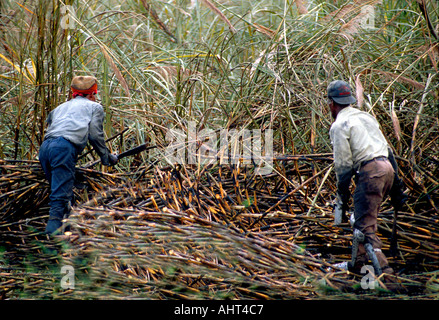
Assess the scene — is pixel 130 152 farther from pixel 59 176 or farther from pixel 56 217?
pixel 56 217

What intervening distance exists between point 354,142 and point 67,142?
2317 millimetres

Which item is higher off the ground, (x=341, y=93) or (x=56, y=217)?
(x=341, y=93)

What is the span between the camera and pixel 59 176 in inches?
160

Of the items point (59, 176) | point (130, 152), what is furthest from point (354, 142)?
point (59, 176)

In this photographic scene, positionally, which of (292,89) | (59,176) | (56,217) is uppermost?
(292,89)

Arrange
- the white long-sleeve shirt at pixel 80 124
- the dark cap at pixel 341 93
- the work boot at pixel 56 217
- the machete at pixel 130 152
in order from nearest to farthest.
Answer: the dark cap at pixel 341 93
the work boot at pixel 56 217
the white long-sleeve shirt at pixel 80 124
the machete at pixel 130 152

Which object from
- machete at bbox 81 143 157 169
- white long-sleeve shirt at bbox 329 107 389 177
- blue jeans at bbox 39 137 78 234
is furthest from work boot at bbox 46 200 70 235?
white long-sleeve shirt at bbox 329 107 389 177

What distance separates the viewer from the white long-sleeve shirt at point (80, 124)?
13.6ft

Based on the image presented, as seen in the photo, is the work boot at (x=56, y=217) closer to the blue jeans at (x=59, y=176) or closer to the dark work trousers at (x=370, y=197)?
the blue jeans at (x=59, y=176)

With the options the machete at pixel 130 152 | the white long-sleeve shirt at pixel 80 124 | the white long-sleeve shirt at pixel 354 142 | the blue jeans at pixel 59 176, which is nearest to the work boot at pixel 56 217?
the blue jeans at pixel 59 176

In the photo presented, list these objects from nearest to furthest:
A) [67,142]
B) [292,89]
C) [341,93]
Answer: [341,93], [67,142], [292,89]

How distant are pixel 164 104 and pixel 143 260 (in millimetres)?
2220

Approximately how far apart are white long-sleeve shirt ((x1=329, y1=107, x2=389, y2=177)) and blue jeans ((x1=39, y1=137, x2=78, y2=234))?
2.16 metres

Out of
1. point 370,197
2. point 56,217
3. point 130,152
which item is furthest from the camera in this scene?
point 130,152
